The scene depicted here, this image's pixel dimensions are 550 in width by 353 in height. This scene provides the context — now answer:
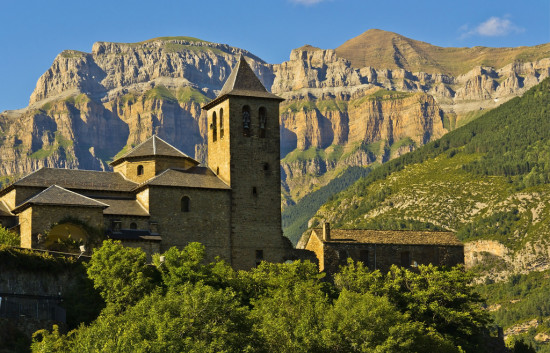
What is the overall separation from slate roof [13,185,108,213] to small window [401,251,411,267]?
99.4 feet

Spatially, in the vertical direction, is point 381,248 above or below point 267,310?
above

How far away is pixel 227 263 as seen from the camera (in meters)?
81.6

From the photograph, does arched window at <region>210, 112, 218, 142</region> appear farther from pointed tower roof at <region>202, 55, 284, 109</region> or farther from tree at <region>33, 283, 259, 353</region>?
tree at <region>33, 283, 259, 353</region>

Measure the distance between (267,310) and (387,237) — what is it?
2871cm

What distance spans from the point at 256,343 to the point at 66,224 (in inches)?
839

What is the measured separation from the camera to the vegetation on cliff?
56.8m

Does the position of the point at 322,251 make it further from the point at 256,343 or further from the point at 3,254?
the point at 3,254

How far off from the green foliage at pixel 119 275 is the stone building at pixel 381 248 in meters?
23.3

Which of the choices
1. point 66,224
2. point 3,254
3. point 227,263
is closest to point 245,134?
point 227,263

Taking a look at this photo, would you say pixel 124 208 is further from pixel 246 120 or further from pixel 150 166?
pixel 246 120

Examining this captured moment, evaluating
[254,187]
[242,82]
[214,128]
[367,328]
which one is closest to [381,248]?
[254,187]

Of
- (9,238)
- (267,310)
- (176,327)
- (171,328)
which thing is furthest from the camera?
(9,238)

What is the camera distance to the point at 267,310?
6562 centimetres

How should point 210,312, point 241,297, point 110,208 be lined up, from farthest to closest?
point 110,208 < point 241,297 < point 210,312
